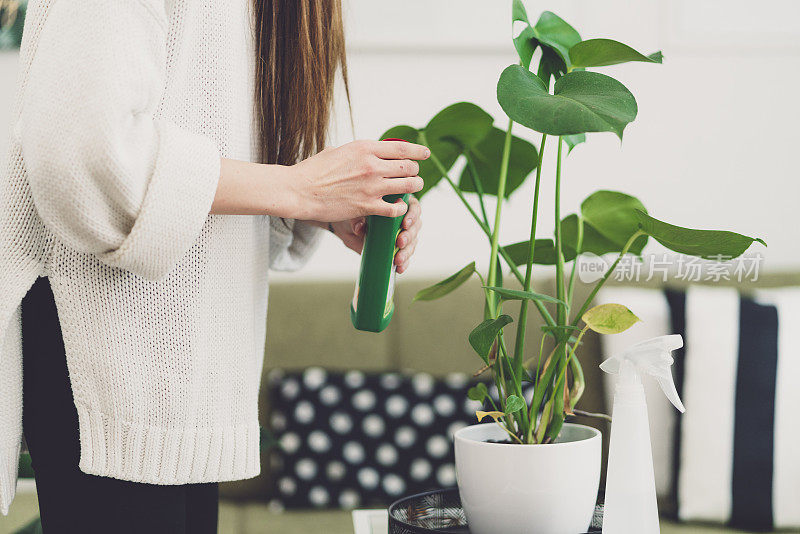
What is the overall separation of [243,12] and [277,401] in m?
1.06

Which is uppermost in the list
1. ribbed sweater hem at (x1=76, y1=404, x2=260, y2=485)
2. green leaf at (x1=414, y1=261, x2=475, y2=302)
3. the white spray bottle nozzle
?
green leaf at (x1=414, y1=261, x2=475, y2=302)

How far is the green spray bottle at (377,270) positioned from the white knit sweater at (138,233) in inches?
4.1

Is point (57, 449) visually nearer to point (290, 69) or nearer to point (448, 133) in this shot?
point (290, 69)

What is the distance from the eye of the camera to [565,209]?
1.81m

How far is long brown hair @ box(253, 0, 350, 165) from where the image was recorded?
0.70m

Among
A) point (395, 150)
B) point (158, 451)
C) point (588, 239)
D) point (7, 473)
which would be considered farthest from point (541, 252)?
point (7, 473)

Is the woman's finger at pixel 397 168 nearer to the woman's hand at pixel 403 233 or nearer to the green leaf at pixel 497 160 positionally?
the woman's hand at pixel 403 233

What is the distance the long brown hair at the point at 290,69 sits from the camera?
27.4 inches

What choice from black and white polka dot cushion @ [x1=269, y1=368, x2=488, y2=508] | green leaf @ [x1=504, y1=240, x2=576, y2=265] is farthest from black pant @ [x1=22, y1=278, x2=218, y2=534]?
black and white polka dot cushion @ [x1=269, y1=368, x2=488, y2=508]

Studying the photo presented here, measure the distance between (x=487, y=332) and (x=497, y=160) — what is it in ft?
0.89

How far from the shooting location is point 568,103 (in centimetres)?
54

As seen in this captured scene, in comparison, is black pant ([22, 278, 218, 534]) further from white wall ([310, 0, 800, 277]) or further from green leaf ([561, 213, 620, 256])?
white wall ([310, 0, 800, 277])

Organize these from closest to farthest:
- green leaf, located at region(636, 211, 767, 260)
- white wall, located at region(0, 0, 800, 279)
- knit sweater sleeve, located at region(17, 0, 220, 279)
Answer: knit sweater sleeve, located at region(17, 0, 220, 279)
green leaf, located at region(636, 211, 767, 260)
white wall, located at region(0, 0, 800, 279)

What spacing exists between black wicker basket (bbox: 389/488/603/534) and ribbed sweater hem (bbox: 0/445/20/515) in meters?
0.34
